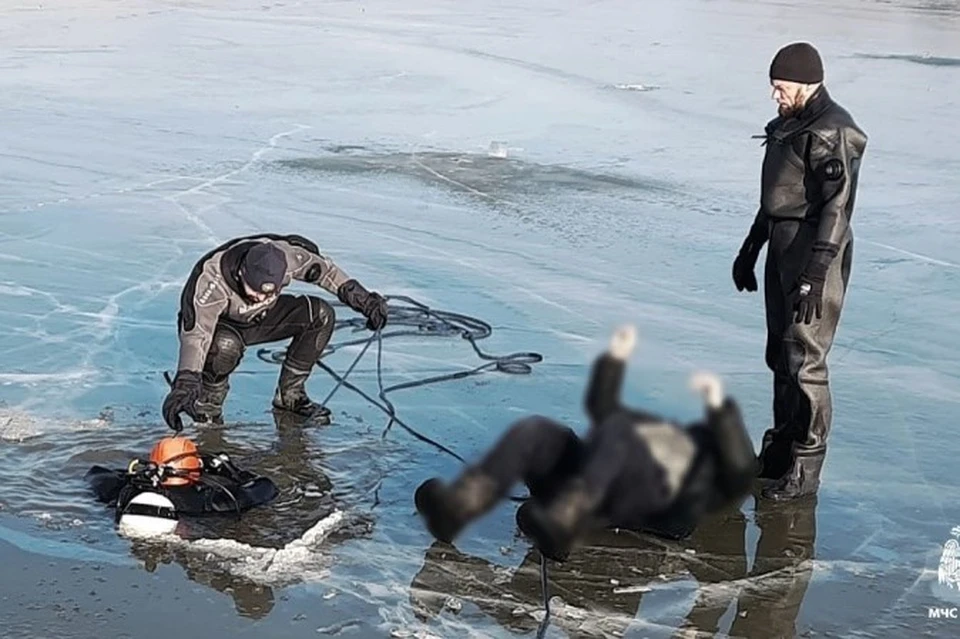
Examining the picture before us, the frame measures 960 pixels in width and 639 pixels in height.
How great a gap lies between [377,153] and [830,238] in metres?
8.11

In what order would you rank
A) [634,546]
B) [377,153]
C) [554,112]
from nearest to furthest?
[634,546] → [377,153] → [554,112]

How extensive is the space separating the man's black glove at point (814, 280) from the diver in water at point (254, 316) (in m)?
1.98

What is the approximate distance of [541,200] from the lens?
435 inches

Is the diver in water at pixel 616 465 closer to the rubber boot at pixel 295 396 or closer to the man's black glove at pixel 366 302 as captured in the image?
the man's black glove at pixel 366 302

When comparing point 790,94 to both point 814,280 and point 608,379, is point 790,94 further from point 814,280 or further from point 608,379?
point 608,379

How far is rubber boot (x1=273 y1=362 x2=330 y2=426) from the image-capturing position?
254 inches

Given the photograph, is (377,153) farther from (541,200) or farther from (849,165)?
(849,165)

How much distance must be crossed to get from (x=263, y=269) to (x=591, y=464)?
4.79 metres

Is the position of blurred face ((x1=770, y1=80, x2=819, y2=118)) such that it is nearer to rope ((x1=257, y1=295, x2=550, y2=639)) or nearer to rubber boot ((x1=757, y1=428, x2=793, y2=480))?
rubber boot ((x1=757, y1=428, x2=793, y2=480))

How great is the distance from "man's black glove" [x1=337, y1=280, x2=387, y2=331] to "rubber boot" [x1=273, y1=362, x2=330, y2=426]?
0.44m

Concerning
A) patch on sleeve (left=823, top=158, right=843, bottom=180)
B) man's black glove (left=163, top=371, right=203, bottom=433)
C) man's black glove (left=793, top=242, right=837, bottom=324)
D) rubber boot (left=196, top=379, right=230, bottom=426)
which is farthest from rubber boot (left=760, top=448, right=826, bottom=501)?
rubber boot (left=196, top=379, right=230, bottom=426)

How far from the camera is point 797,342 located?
17.8ft

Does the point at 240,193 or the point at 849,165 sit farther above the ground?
the point at 849,165

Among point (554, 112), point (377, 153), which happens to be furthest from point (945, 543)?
point (554, 112)
